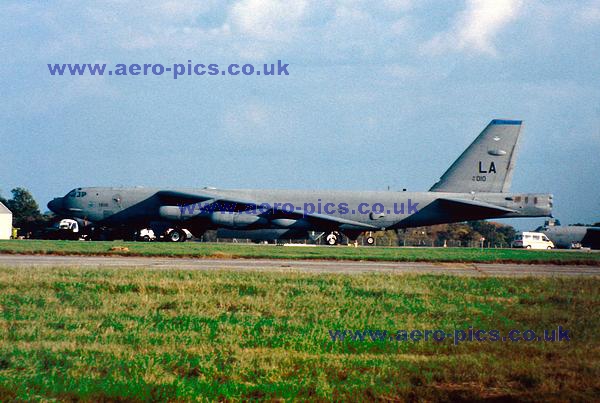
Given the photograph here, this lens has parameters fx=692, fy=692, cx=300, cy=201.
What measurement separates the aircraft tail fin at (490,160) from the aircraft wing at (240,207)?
6601 millimetres

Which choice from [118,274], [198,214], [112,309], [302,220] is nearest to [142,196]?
[198,214]

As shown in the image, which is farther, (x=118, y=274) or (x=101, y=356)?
(x=118, y=274)

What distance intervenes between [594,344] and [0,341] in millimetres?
6900

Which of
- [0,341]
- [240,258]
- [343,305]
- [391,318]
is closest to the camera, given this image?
[0,341]

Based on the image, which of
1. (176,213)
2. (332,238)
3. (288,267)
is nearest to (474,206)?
(332,238)

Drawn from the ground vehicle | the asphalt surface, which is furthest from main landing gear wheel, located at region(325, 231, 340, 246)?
the asphalt surface

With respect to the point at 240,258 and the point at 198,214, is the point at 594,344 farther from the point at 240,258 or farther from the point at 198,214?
the point at 198,214

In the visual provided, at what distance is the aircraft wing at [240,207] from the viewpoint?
139 ft

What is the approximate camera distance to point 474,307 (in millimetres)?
11164

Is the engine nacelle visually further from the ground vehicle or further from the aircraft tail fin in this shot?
the aircraft tail fin

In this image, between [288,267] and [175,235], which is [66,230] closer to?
[175,235]

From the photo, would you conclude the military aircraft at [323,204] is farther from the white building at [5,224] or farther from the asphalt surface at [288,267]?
the white building at [5,224]

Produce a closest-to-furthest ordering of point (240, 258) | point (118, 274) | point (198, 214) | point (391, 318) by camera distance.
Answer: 1. point (391, 318)
2. point (118, 274)
3. point (240, 258)
4. point (198, 214)

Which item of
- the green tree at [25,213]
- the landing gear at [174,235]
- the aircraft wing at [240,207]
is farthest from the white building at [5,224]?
the aircraft wing at [240,207]
